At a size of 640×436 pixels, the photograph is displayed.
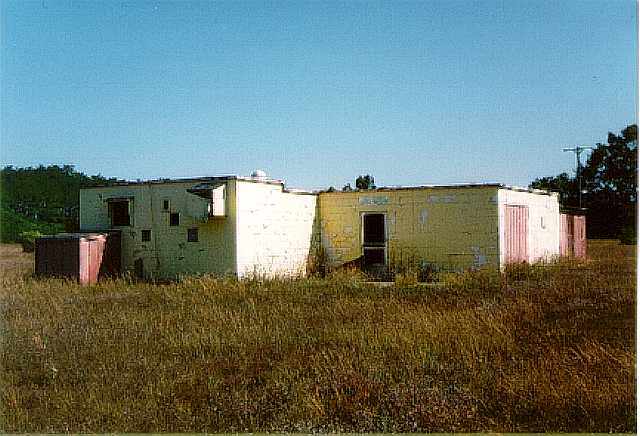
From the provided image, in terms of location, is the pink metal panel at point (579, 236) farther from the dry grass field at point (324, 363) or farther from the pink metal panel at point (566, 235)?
the dry grass field at point (324, 363)

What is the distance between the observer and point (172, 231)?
51.7 feet

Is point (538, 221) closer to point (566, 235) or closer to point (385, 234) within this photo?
point (566, 235)

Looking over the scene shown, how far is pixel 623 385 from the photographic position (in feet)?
17.6

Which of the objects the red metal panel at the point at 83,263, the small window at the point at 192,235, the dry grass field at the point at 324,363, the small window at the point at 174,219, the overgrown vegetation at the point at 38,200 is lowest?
the dry grass field at the point at 324,363

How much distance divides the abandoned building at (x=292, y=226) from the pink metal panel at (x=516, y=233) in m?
0.03

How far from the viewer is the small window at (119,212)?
16.7m

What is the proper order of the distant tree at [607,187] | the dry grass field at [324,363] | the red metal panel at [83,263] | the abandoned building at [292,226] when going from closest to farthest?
1. the dry grass field at [324,363]
2. the red metal panel at [83,263]
3. the abandoned building at [292,226]
4. the distant tree at [607,187]

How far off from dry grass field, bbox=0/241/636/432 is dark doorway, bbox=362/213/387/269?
593cm

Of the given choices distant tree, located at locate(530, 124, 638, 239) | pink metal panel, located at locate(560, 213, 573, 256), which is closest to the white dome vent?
pink metal panel, located at locate(560, 213, 573, 256)

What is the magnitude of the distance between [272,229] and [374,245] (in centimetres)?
297

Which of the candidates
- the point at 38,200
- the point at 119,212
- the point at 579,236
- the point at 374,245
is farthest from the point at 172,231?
the point at 579,236

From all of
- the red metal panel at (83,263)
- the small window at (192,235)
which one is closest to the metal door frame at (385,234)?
the small window at (192,235)

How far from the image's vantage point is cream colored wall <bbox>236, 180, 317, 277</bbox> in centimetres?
1520

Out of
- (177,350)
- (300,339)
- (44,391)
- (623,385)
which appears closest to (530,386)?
(623,385)
